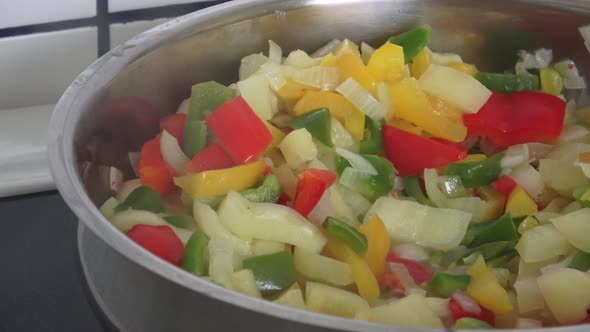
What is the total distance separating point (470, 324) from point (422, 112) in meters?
0.31

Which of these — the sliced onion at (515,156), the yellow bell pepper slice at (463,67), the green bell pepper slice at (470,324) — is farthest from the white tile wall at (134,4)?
the green bell pepper slice at (470,324)

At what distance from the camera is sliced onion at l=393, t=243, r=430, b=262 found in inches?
33.5

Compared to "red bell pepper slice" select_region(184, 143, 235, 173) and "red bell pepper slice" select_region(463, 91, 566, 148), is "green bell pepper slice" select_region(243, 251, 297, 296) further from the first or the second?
"red bell pepper slice" select_region(463, 91, 566, 148)

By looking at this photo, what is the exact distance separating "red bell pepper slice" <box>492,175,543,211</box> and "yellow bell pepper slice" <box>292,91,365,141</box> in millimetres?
166

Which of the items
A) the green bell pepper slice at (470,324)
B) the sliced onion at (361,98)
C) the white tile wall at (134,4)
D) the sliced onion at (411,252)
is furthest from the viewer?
the white tile wall at (134,4)


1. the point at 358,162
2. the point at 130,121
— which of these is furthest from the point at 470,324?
the point at 130,121

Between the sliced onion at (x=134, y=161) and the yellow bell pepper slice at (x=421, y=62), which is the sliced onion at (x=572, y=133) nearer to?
the yellow bell pepper slice at (x=421, y=62)

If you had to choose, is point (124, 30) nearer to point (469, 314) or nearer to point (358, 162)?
point (358, 162)

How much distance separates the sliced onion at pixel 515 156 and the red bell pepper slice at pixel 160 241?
1.29ft

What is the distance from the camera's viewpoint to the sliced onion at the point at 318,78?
0.98m

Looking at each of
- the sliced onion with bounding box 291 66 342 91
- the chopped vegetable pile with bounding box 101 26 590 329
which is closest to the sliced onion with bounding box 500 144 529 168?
the chopped vegetable pile with bounding box 101 26 590 329

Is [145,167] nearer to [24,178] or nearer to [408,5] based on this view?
[24,178]

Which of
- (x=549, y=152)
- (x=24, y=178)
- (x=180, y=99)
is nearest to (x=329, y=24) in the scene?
(x=180, y=99)

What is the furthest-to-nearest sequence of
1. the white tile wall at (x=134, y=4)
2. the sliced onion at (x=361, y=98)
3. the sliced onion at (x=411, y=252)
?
the white tile wall at (x=134, y=4) < the sliced onion at (x=361, y=98) < the sliced onion at (x=411, y=252)
